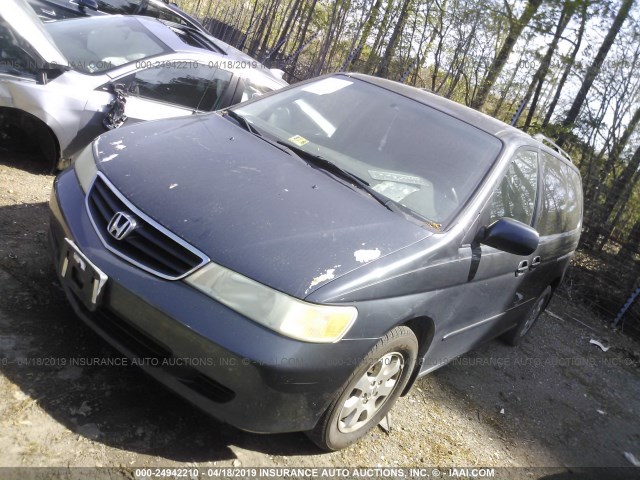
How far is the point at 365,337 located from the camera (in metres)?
2.37

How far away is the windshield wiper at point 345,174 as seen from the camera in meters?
2.90

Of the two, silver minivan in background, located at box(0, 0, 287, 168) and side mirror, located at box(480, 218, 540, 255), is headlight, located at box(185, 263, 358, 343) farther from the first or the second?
silver minivan in background, located at box(0, 0, 287, 168)

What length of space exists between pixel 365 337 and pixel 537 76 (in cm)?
934

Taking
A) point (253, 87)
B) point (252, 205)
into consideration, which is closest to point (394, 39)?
point (253, 87)

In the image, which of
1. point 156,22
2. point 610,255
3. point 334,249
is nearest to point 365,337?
point 334,249

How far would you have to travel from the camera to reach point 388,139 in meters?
3.37

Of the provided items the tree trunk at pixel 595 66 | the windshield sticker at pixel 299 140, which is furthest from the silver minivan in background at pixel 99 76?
the tree trunk at pixel 595 66

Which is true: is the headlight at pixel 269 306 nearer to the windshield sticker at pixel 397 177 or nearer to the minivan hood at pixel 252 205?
the minivan hood at pixel 252 205

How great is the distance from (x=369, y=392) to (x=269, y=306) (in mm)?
827

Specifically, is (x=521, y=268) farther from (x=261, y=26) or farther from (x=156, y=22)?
(x=261, y=26)

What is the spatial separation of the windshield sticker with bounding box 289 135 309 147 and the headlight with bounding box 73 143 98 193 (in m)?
1.11

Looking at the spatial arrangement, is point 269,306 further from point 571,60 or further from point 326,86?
point 571,60

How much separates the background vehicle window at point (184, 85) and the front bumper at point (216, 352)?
2769 millimetres

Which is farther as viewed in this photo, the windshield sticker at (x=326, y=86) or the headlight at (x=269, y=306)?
the windshield sticker at (x=326, y=86)
